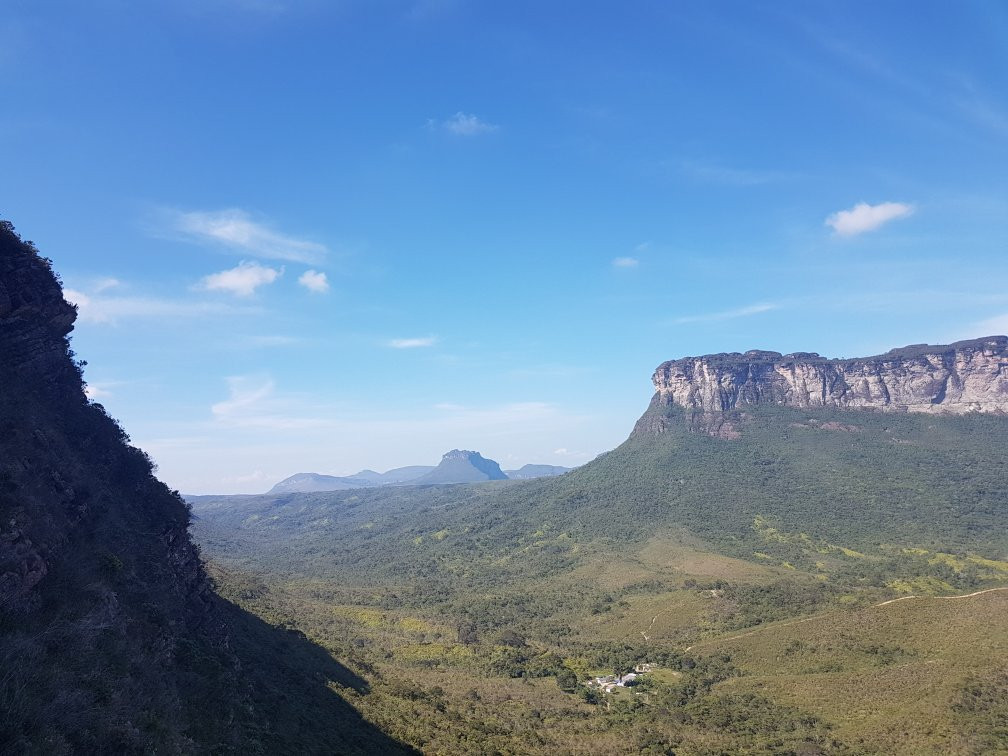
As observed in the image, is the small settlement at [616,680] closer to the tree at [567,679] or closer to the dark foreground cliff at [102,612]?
the tree at [567,679]

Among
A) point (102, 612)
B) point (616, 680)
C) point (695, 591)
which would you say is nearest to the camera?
point (102, 612)

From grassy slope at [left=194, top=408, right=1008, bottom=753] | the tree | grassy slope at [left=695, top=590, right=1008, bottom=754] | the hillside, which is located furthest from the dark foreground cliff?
grassy slope at [left=695, top=590, right=1008, bottom=754]

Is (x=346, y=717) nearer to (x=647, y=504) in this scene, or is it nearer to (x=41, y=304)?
(x=41, y=304)

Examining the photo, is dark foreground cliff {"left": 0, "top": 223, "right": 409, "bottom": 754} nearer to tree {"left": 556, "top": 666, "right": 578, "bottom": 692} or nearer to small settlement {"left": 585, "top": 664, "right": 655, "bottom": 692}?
tree {"left": 556, "top": 666, "right": 578, "bottom": 692}

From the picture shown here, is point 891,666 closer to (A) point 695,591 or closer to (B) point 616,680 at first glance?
(B) point 616,680

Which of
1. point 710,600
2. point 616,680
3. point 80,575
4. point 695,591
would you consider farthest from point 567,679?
point 80,575

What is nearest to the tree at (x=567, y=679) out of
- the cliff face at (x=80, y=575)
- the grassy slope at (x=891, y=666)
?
the grassy slope at (x=891, y=666)

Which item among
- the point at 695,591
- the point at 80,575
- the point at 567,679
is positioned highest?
the point at 80,575
